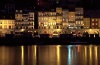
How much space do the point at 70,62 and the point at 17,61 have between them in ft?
11.8

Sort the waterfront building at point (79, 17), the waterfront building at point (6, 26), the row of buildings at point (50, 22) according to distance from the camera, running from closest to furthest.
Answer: the waterfront building at point (6, 26) → the row of buildings at point (50, 22) → the waterfront building at point (79, 17)

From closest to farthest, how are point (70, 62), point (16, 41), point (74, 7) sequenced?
point (70, 62), point (16, 41), point (74, 7)

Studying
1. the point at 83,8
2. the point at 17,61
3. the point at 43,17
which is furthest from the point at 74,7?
the point at 17,61

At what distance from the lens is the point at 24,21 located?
6050 centimetres

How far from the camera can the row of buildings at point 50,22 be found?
194ft

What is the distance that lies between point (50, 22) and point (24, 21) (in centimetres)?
347

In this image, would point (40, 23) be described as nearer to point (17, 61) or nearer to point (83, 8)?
point (83, 8)

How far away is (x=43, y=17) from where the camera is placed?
60.6m

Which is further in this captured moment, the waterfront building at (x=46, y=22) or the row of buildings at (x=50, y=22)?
the row of buildings at (x=50, y=22)

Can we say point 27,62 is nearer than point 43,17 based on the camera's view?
Yes

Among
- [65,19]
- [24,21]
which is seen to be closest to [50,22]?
[65,19]

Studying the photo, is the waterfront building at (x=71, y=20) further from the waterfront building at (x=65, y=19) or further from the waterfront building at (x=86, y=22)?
the waterfront building at (x=86, y=22)

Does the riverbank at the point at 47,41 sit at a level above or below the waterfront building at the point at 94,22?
below

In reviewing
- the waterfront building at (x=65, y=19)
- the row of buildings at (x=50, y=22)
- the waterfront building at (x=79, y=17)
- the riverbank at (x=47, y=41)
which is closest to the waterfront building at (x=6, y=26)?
the row of buildings at (x=50, y=22)
